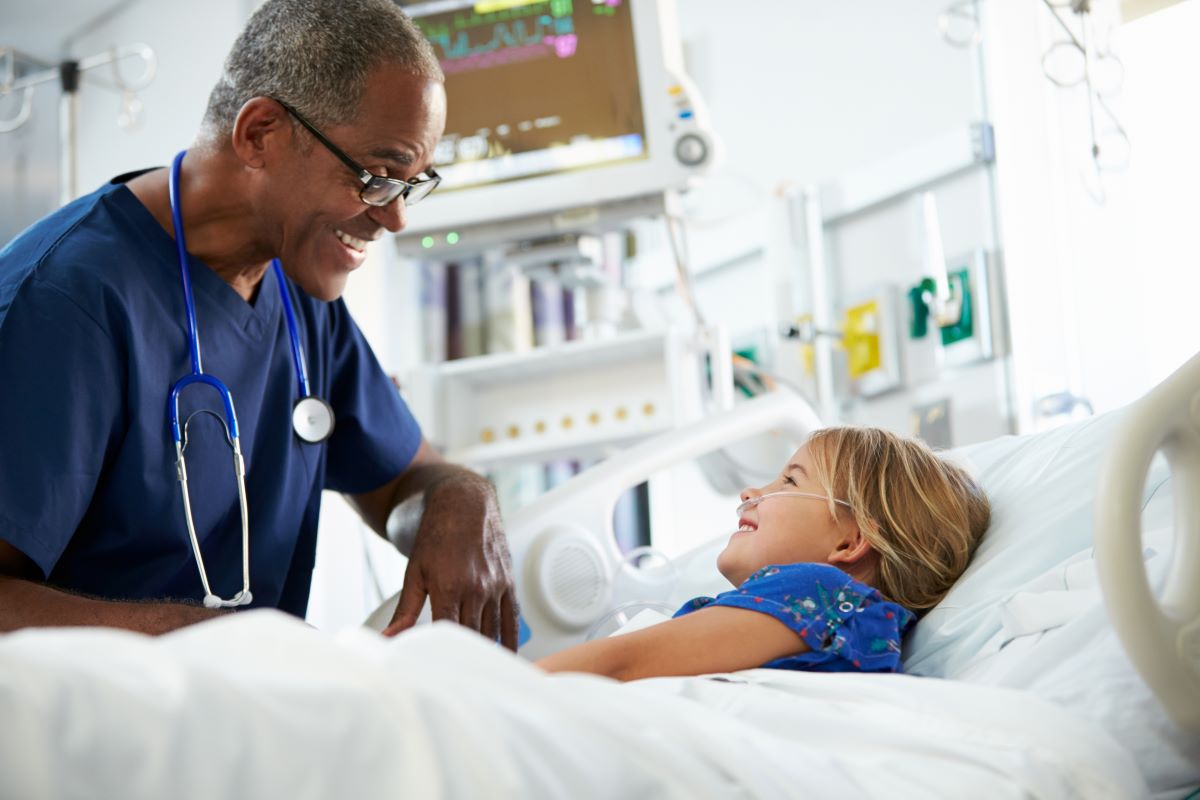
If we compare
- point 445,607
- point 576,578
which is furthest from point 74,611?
point 576,578

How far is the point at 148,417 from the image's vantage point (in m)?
1.68

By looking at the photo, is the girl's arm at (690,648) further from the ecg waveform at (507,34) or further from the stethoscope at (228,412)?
the ecg waveform at (507,34)

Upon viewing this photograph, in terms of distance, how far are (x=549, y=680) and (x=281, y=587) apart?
1.17 m

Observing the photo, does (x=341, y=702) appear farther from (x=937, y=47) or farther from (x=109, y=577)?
(x=937, y=47)

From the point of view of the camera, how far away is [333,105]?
1747mm

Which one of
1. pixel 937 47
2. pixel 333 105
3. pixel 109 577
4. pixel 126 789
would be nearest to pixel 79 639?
pixel 126 789

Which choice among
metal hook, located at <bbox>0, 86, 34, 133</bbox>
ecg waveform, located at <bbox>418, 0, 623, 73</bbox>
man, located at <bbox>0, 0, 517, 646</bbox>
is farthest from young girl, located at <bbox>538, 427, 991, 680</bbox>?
metal hook, located at <bbox>0, 86, 34, 133</bbox>

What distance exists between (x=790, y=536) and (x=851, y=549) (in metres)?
A: 0.08

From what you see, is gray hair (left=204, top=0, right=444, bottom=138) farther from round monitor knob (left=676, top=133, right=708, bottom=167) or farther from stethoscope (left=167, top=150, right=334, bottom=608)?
round monitor knob (left=676, top=133, right=708, bottom=167)

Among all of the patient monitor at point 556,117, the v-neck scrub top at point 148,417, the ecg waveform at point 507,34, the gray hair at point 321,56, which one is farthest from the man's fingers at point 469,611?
the ecg waveform at point 507,34

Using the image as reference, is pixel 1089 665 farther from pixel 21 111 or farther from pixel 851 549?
pixel 21 111

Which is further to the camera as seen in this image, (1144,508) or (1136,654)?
(1144,508)

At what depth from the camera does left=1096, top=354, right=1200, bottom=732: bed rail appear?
42.8 inches

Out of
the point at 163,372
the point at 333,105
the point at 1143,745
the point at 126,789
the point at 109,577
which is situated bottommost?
the point at 1143,745
